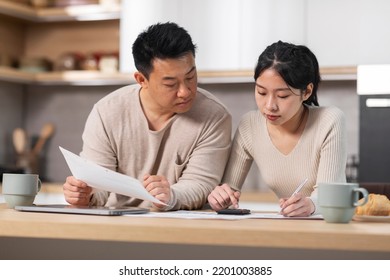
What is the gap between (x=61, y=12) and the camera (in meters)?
4.36

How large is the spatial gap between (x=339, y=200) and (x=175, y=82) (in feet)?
2.42

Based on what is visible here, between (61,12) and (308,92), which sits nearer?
(308,92)

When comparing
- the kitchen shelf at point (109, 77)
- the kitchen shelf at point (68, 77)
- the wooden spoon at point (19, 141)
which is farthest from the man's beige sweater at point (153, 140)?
the wooden spoon at point (19, 141)

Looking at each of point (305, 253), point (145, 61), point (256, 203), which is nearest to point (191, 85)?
point (145, 61)

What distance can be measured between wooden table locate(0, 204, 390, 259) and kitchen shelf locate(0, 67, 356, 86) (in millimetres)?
2239

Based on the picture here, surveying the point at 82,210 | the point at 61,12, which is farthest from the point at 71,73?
the point at 82,210

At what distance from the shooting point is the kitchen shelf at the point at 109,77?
12.5 feet

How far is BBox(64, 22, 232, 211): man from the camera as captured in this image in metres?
2.11

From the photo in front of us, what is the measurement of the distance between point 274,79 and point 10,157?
2954mm

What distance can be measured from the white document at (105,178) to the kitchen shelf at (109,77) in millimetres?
2208

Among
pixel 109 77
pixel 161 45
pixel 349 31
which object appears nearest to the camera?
pixel 161 45

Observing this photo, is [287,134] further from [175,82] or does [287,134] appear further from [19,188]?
[19,188]
